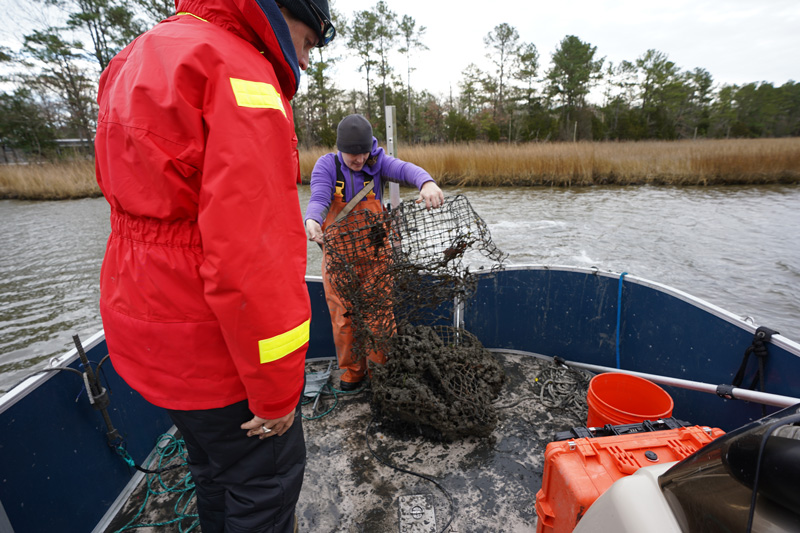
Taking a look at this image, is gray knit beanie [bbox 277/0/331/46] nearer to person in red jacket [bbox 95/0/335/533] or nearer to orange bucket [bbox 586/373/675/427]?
person in red jacket [bbox 95/0/335/533]

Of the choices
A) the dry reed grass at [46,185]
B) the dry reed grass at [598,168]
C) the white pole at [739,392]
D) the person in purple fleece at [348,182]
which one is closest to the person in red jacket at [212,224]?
the person in purple fleece at [348,182]

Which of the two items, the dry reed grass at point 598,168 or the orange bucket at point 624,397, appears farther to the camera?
the dry reed grass at point 598,168

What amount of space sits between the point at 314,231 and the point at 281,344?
4.70 feet

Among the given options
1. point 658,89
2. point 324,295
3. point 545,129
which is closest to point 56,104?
point 324,295

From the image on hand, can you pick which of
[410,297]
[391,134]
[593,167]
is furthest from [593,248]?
[593,167]

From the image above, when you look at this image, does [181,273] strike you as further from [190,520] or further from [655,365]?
[655,365]

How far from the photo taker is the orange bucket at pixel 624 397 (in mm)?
1991

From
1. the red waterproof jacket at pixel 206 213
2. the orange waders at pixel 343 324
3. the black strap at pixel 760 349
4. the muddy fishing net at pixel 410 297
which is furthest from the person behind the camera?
the orange waders at pixel 343 324

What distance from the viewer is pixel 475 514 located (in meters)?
1.89

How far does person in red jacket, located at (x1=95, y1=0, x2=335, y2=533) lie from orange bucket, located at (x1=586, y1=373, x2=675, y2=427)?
1651 millimetres

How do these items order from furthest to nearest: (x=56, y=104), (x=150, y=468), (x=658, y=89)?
(x=658, y=89) < (x=56, y=104) < (x=150, y=468)

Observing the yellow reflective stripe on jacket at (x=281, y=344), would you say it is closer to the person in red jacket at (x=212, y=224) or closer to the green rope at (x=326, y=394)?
the person in red jacket at (x=212, y=224)

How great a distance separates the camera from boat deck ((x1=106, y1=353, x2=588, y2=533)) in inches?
73.9

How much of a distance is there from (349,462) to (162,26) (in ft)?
7.22
